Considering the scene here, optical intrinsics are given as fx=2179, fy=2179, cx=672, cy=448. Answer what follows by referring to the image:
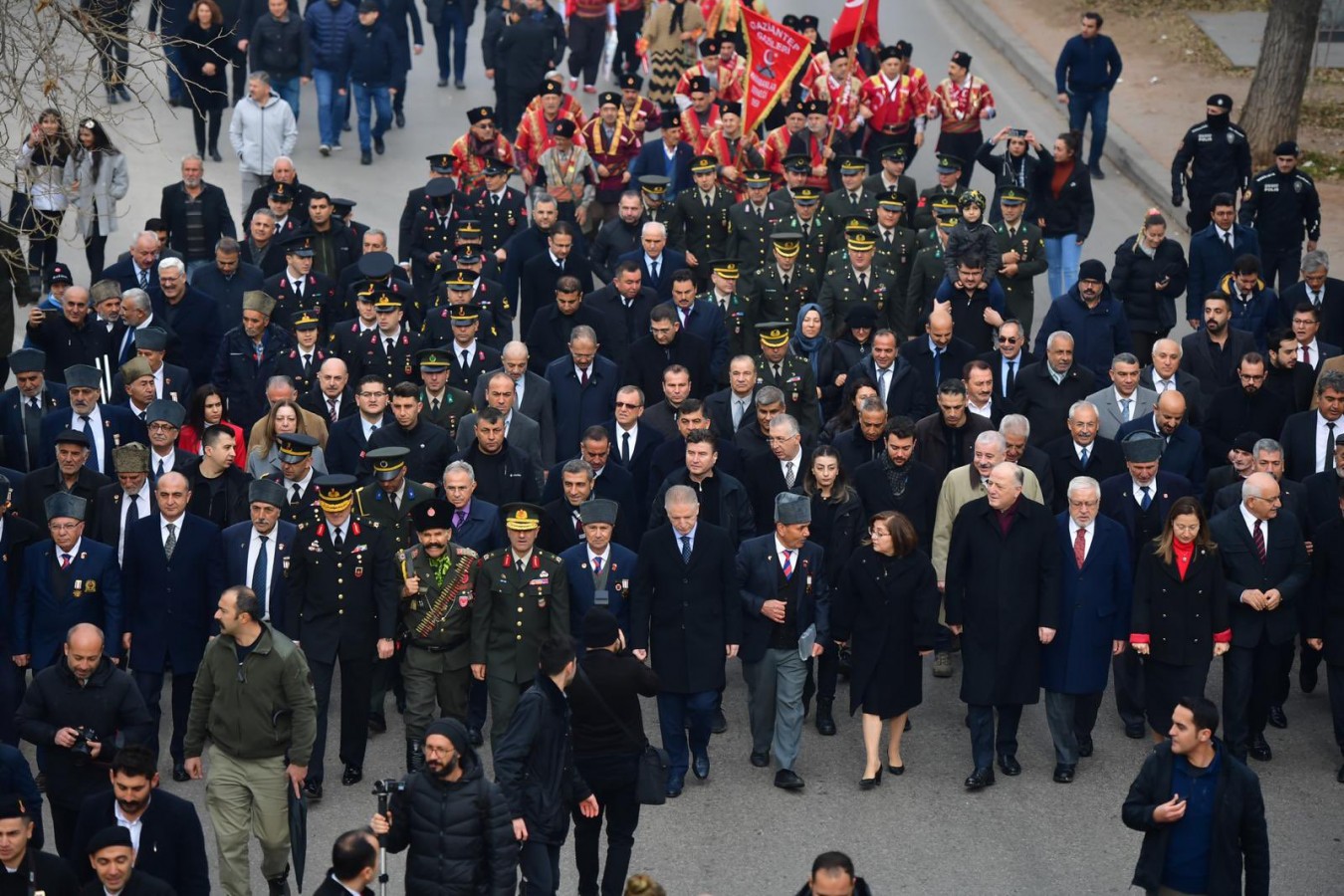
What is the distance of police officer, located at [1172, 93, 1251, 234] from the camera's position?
21.0 meters

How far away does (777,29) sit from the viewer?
22109 millimetres

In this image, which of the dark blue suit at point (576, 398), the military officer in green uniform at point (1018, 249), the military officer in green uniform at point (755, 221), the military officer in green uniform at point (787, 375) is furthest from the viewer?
the military officer in green uniform at point (755, 221)

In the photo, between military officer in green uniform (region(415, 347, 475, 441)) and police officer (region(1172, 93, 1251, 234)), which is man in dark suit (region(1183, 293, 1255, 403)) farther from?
military officer in green uniform (region(415, 347, 475, 441))

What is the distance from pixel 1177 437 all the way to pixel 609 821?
5.48m

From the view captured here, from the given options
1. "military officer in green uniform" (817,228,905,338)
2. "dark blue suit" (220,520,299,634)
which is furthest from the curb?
"dark blue suit" (220,520,299,634)

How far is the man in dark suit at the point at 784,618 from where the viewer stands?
1324 centimetres

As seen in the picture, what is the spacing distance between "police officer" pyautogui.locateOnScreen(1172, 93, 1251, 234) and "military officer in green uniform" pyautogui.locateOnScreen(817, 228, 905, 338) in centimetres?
442

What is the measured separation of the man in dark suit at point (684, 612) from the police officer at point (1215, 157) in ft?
31.7

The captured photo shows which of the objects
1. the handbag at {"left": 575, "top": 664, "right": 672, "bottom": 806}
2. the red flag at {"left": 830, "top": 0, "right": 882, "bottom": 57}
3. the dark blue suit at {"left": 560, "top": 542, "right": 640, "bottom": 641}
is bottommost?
the handbag at {"left": 575, "top": 664, "right": 672, "bottom": 806}

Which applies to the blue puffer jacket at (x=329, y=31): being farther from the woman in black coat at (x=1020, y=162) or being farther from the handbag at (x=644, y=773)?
the handbag at (x=644, y=773)

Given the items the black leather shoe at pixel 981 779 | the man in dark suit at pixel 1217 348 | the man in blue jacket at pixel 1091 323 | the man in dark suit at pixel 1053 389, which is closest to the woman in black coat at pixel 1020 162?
the man in blue jacket at pixel 1091 323

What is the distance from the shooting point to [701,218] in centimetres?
1984

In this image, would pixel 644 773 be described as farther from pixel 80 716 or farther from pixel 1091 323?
pixel 1091 323

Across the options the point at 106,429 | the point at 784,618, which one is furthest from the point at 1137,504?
the point at 106,429
